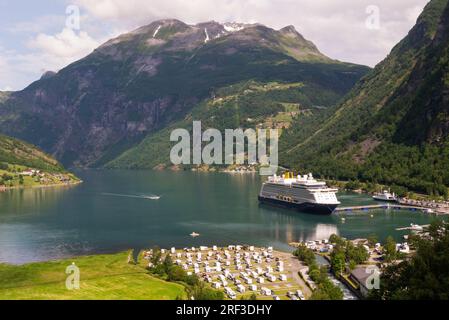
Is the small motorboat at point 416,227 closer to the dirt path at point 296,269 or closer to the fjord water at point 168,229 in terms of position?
the fjord water at point 168,229

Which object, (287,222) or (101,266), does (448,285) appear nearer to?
(101,266)

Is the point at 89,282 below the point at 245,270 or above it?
below

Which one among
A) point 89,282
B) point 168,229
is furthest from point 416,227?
point 89,282

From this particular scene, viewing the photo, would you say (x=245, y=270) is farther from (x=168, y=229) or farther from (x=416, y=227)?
(x=416, y=227)

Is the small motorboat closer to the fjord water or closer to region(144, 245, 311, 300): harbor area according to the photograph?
the fjord water

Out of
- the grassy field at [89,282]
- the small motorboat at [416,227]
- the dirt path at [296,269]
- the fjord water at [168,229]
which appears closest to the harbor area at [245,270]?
the dirt path at [296,269]
